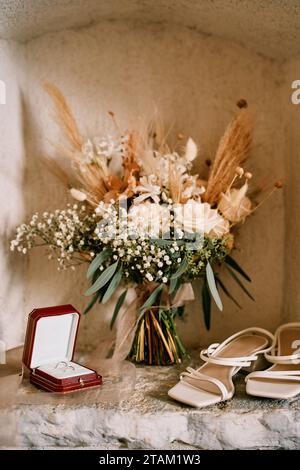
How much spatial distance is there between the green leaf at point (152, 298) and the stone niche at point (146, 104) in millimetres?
299

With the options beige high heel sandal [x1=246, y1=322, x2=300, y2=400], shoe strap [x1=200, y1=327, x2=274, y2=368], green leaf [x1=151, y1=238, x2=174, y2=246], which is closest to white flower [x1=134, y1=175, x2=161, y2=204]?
green leaf [x1=151, y1=238, x2=174, y2=246]

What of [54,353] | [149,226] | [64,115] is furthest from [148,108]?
[54,353]

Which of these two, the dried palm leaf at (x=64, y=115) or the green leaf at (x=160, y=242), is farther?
the dried palm leaf at (x=64, y=115)

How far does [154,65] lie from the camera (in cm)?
203

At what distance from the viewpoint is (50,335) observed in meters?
1.68

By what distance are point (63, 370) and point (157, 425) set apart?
0.35 m

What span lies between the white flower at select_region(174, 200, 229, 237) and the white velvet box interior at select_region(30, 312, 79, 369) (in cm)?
45

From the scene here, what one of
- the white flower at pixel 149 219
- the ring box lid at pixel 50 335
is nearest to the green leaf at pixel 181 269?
the white flower at pixel 149 219

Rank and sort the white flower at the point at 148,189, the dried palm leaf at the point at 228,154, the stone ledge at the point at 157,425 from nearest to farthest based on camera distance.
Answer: the stone ledge at the point at 157,425 → the white flower at the point at 148,189 → the dried palm leaf at the point at 228,154

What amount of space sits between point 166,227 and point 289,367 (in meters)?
0.59

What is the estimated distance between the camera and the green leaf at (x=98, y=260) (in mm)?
1699

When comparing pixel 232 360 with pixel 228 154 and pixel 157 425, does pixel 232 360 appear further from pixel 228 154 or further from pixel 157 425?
pixel 228 154

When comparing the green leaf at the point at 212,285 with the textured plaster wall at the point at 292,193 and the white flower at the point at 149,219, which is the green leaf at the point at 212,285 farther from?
the textured plaster wall at the point at 292,193
